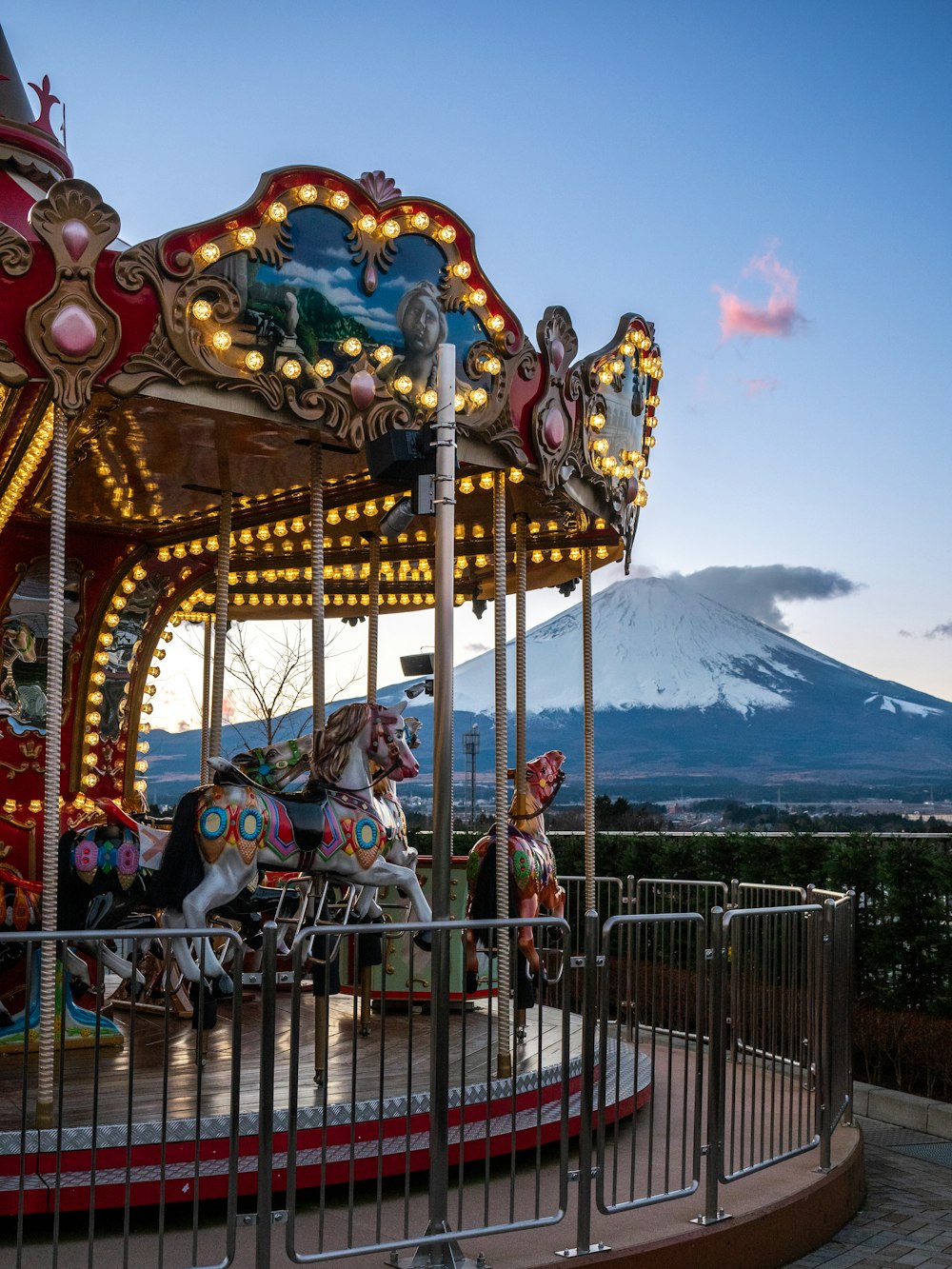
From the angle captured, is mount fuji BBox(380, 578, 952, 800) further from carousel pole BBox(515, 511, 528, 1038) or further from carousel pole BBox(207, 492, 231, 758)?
carousel pole BBox(207, 492, 231, 758)

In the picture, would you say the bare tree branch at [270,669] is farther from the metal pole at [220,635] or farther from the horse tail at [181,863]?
the horse tail at [181,863]

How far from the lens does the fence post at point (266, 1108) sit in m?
4.15

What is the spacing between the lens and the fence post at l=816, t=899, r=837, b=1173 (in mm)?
6074

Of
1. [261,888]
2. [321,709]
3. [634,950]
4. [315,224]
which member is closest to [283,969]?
[261,888]

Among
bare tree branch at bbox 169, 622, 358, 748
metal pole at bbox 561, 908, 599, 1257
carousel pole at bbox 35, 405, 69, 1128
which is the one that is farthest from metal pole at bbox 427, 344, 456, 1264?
bare tree branch at bbox 169, 622, 358, 748

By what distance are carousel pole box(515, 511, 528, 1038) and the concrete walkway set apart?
209cm

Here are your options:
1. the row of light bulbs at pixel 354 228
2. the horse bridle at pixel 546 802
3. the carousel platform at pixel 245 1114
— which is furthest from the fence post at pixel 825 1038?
the row of light bulbs at pixel 354 228

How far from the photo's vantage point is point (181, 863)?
21.1 ft

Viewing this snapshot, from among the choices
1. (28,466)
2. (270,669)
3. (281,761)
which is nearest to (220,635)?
(281,761)

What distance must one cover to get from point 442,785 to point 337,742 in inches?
89.6

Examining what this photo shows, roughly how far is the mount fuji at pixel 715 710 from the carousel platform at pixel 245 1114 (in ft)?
235

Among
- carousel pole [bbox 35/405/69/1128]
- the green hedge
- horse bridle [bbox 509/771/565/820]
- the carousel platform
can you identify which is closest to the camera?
the carousel platform

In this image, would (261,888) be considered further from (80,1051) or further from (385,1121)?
(385,1121)

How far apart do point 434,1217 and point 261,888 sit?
11.0 feet
